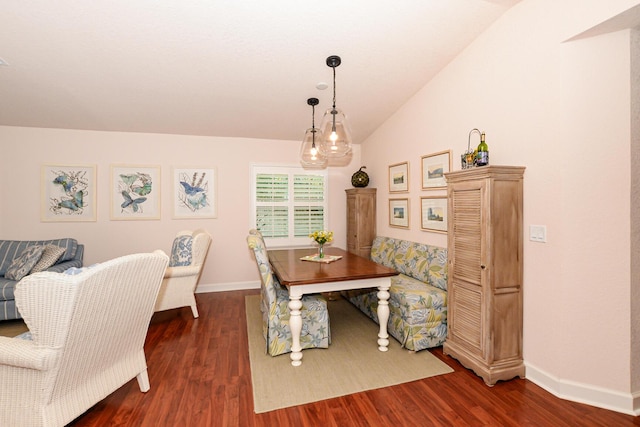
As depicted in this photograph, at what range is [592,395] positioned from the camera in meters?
1.97

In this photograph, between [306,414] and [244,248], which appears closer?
[306,414]

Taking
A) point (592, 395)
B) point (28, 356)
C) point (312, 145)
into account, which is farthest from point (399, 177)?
point (28, 356)

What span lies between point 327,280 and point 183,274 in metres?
1.93

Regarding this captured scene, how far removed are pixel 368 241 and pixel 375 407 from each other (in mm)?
2832

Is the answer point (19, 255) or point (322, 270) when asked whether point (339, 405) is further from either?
point (19, 255)

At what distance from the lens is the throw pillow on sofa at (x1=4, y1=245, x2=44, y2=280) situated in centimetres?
324

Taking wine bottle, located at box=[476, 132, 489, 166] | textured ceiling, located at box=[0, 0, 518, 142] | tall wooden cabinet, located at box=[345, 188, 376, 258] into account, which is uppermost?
textured ceiling, located at box=[0, 0, 518, 142]

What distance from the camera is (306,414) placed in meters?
1.88

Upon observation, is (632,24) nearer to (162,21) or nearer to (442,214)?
(442,214)

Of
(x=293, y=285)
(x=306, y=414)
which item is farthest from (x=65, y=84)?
(x=306, y=414)

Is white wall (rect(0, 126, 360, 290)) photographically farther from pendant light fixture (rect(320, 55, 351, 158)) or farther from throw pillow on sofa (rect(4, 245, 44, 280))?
pendant light fixture (rect(320, 55, 351, 158))

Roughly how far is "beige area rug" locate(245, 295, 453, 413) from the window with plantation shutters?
2.04 meters

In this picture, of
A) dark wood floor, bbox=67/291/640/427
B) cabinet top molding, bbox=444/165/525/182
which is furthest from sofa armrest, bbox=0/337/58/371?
cabinet top molding, bbox=444/165/525/182

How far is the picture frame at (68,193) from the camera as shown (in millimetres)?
4074
